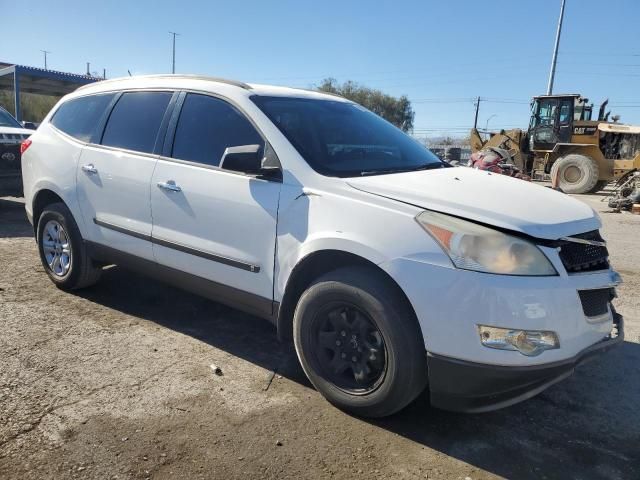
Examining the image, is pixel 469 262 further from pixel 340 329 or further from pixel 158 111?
pixel 158 111

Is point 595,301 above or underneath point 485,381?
above

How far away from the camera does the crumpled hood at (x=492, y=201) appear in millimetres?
2617

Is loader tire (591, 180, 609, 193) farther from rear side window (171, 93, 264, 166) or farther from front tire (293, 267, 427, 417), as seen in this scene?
front tire (293, 267, 427, 417)

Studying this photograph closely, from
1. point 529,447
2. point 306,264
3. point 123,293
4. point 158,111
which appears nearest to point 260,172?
point 306,264

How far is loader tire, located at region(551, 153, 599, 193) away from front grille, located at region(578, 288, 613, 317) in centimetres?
1613

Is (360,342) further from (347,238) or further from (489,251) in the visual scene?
(489,251)

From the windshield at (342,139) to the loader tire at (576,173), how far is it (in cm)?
1525

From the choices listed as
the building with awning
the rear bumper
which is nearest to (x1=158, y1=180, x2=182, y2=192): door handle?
the rear bumper

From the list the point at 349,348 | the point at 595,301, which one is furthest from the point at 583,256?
the point at 349,348

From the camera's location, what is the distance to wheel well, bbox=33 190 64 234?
4796 millimetres

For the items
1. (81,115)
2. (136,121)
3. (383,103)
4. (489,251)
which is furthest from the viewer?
(383,103)

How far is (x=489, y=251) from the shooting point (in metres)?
2.52

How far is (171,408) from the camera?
2998 mm

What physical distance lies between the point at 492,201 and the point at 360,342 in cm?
104
